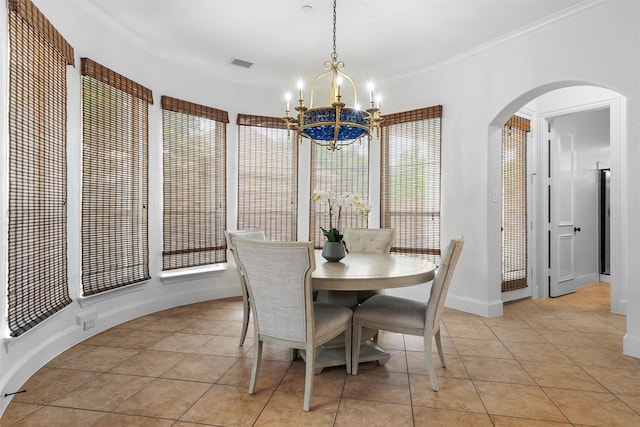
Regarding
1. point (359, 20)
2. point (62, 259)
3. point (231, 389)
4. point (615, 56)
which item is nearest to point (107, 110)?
point (62, 259)

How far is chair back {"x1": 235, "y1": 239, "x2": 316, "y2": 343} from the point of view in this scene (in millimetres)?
1987

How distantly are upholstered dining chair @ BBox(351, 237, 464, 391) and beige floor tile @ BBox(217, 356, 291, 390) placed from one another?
1.64 ft

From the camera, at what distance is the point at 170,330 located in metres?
3.38

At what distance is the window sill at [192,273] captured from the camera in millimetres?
4090

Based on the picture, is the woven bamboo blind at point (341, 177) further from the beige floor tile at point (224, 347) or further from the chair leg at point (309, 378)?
the chair leg at point (309, 378)

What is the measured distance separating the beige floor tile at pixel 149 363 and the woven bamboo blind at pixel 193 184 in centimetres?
142

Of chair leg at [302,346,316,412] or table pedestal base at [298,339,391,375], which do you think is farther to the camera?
table pedestal base at [298,339,391,375]

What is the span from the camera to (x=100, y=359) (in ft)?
8.93

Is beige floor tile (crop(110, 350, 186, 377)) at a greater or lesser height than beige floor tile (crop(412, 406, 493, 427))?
greater

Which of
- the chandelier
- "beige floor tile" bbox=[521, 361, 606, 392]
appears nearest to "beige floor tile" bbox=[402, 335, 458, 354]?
"beige floor tile" bbox=[521, 361, 606, 392]

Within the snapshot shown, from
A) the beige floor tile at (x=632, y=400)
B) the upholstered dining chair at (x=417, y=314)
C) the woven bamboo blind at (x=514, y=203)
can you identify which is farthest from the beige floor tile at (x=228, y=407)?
the woven bamboo blind at (x=514, y=203)

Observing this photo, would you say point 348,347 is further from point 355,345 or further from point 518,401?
point 518,401

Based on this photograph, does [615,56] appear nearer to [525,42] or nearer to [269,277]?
[525,42]

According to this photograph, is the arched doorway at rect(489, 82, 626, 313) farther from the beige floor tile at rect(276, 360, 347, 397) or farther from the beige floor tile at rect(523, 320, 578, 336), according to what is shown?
the beige floor tile at rect(276, 360, 347, 397)
